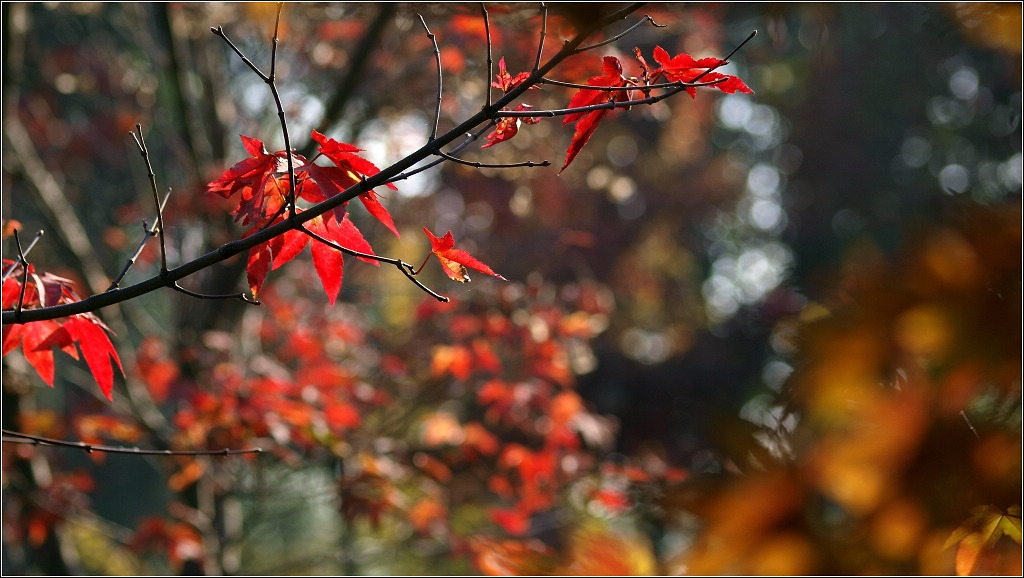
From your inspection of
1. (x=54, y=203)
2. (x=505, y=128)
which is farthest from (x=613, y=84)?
(x=54, y=203)

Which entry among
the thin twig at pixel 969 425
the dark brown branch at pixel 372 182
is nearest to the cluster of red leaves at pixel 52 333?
the dark brown branch at pixel 372 182

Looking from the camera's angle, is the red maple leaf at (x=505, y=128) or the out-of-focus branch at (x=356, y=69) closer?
the red maple leaf at (x=505, y=128)

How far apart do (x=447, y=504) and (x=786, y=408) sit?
11.1 feet

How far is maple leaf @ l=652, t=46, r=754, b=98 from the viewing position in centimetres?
125

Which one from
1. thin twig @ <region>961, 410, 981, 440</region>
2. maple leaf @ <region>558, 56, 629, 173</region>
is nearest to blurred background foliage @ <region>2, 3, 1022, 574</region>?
thin twig @ <region>961, 410, 981, 440</region>

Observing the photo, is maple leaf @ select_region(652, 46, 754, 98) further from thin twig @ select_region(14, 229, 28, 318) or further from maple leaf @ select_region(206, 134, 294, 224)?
thin twig @ select_region(14, 229, 28, 318)

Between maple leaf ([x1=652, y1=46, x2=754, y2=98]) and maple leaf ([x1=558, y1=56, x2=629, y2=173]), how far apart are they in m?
0.07

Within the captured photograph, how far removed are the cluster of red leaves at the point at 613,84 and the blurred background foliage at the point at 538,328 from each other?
0.14m

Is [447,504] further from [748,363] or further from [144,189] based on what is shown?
[748,363]

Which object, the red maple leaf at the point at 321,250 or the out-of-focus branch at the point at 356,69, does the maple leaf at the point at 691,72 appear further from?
the out-of-focus branch at the point at 356,69

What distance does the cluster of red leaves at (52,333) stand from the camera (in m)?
1.47

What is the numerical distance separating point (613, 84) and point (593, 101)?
5 cm

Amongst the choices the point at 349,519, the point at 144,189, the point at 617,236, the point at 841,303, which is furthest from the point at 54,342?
the point at 617,236

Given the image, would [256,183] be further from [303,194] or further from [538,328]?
[538,328]
